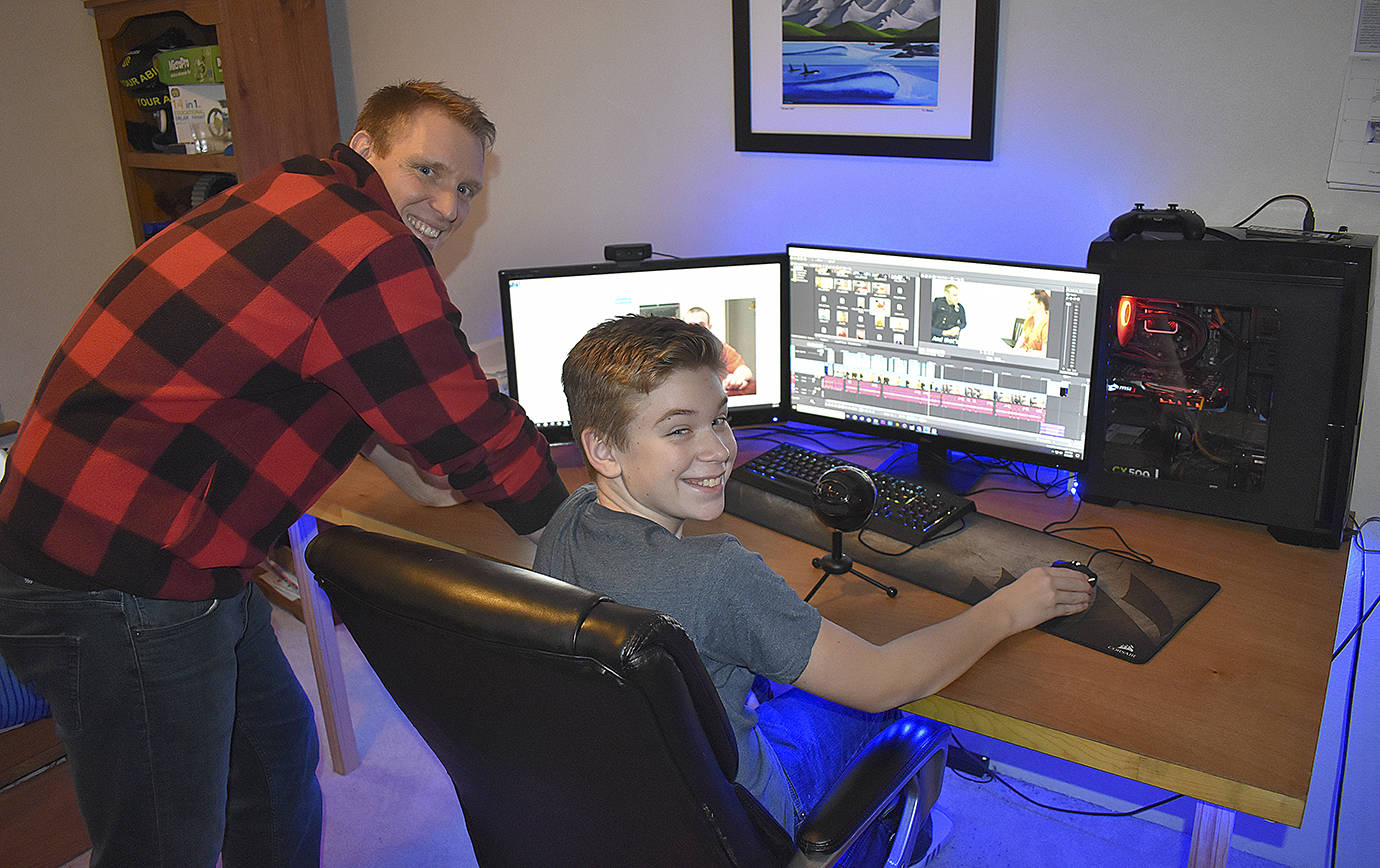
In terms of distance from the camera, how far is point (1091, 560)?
5.00ft

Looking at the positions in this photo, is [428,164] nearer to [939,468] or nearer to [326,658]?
[939,468]

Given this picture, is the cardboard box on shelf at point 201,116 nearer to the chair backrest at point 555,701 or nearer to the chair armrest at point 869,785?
the chair backrest at point 555,701

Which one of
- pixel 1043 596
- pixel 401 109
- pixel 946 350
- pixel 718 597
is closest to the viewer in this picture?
→ pixel 718 597

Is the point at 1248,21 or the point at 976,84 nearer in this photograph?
the point at 1248,21

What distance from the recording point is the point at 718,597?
1.10 meters

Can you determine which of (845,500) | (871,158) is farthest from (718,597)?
(871,158)

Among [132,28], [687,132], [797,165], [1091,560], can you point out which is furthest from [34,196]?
[1091,560]

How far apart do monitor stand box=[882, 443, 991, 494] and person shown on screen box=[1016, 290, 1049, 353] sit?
0.26 meters

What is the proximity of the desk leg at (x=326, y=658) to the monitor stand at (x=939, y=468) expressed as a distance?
1153 mm

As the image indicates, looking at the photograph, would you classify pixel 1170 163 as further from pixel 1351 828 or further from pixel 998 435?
pixel 1351 828

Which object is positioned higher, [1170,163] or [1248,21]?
[1248,21]

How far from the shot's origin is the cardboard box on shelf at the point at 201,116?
2.72 meters

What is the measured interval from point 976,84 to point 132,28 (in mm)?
2471

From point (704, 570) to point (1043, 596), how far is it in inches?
20.3
